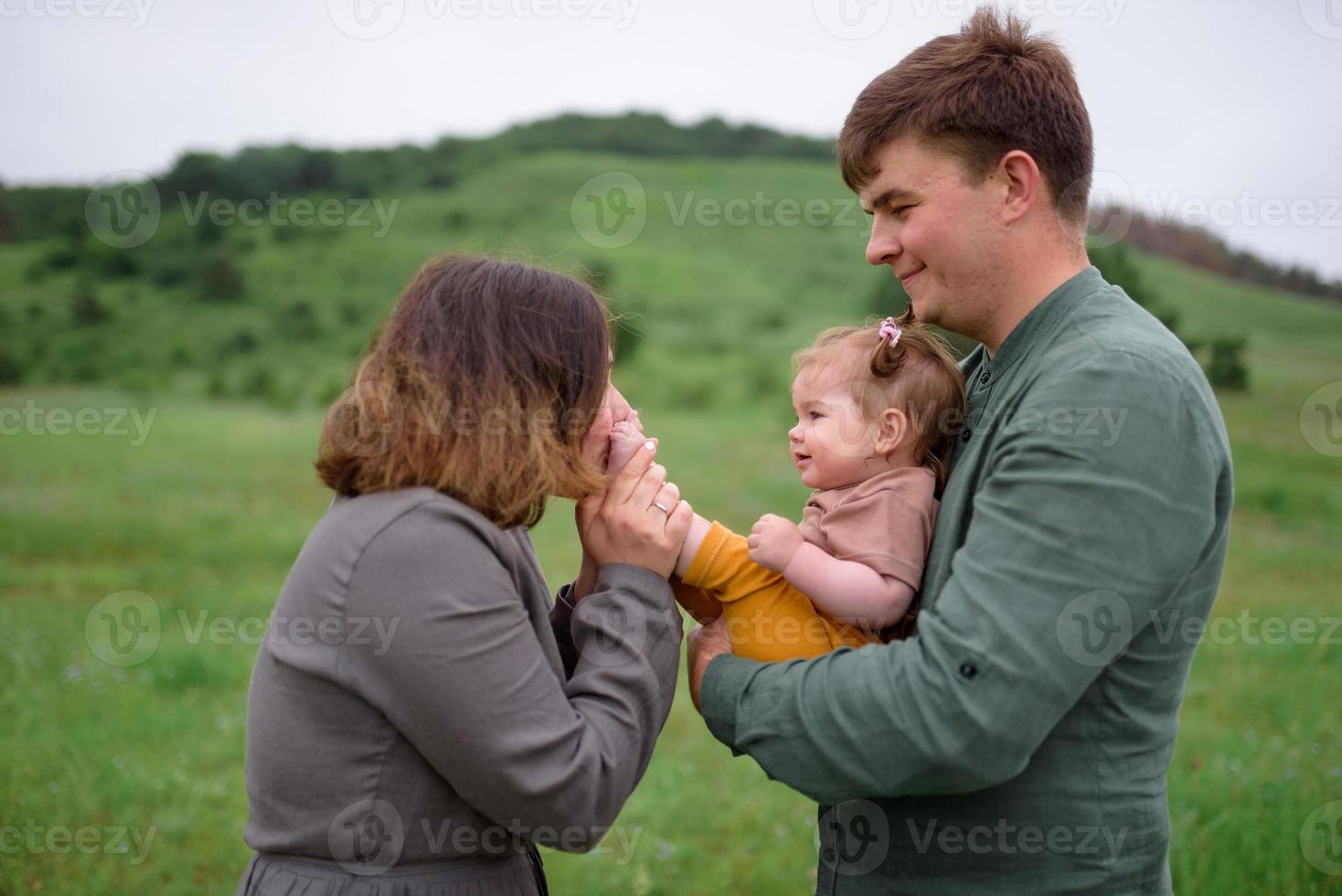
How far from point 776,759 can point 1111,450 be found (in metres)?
0.93

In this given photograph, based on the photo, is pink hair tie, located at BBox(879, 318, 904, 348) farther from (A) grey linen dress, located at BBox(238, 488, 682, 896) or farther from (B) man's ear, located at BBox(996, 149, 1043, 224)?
(A) grey linen dress, located at BBox(238, 488, 682, 896)

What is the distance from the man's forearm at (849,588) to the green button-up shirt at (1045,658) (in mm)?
108

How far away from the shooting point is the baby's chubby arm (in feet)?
8.03

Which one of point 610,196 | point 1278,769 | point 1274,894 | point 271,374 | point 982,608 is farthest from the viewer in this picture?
point 610,196

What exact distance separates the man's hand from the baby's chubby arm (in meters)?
0.23

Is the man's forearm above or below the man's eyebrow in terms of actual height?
below

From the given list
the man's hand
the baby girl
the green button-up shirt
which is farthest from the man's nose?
the man's hand

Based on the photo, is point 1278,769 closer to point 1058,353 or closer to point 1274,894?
point 1274,894

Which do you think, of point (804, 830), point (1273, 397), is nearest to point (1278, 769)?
point (804, 830)

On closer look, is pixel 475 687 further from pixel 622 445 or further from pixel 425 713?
pixel 622 445

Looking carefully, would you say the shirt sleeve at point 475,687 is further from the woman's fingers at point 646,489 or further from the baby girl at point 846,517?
the baby girl at point 846,517

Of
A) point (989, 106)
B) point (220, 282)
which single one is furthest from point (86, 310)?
point (989, 106)

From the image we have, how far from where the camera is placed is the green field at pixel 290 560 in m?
5.14

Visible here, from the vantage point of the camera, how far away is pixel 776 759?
217 centimetres
